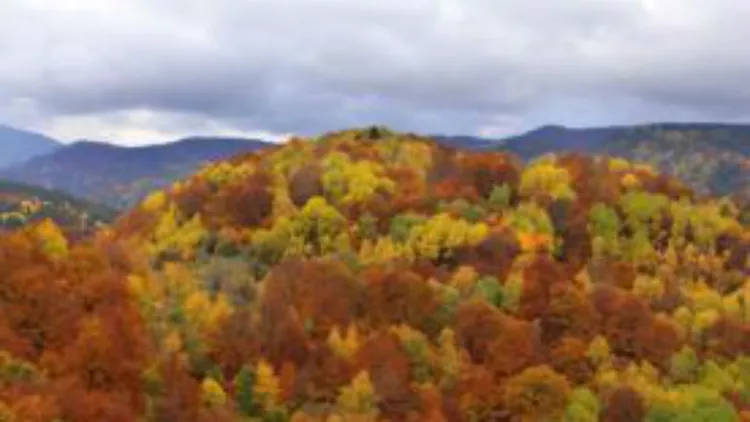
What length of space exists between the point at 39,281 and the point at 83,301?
273 inches

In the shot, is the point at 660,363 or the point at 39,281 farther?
the point at 660,363

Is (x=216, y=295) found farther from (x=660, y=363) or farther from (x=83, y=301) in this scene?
(x=660, y=363)

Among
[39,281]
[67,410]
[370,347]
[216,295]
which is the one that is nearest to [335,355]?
[370,347]

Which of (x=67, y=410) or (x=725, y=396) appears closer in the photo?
(x=67, y=410)

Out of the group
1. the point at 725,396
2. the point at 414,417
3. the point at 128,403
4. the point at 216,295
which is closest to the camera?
the point at 128,403

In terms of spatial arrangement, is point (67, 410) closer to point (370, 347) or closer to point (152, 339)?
point (152, 339)

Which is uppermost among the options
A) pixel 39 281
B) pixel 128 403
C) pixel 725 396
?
pixel 39 281

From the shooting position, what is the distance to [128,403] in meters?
125

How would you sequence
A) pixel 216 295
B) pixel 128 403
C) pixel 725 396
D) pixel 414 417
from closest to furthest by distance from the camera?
pixel 128 403, pixel 414 417, pixel 725 396, pixel 216 295

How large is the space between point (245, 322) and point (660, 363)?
76830 millimetres

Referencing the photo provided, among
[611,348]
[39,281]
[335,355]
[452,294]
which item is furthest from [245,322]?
[611,348]

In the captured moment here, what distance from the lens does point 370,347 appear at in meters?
162

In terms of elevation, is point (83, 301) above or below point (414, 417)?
above

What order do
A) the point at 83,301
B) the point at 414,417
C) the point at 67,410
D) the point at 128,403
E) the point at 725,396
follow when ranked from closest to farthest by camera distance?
the point at 67,410
the point at 128,403
the point at 414,417
the point at 83,301
the point at 725,396
